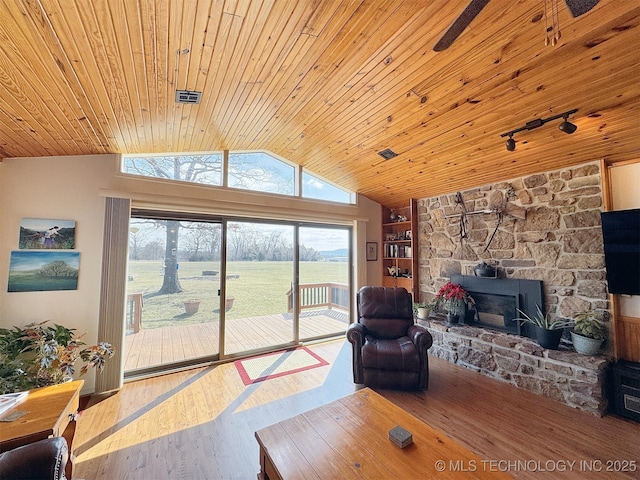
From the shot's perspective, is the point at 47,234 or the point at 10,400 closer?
the point at 10,400

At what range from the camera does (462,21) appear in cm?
104

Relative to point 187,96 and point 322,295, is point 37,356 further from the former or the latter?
point 322,295

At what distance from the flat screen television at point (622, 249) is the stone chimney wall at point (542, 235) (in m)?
0.16

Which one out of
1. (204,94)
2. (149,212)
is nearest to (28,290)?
(149,212)

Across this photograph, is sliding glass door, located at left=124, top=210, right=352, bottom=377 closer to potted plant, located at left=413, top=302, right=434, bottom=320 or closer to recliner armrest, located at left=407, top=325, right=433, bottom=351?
potted plant, located at left=413, top=302, right=434, bottom=320

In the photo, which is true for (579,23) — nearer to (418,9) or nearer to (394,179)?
(418,9)

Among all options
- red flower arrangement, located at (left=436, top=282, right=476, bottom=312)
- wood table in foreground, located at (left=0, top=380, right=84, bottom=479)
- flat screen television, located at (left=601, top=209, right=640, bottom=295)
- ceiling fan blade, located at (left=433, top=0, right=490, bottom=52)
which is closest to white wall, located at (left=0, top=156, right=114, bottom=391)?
wood table in foreground, located at (left=0, top=380, right=84, bottom=479)

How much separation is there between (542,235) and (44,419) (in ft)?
15.8

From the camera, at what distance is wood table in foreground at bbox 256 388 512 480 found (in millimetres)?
1271

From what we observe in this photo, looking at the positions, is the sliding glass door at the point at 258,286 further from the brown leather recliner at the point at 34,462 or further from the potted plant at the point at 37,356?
the brown leather recliner at the point at 34,462

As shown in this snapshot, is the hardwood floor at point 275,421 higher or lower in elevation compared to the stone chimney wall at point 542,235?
lower

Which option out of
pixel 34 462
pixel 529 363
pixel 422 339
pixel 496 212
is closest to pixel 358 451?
pixel 34 462

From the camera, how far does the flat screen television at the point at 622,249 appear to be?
245cm

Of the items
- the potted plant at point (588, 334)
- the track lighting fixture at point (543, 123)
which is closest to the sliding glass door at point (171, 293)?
the track lighting fixture at point (543, 123)
